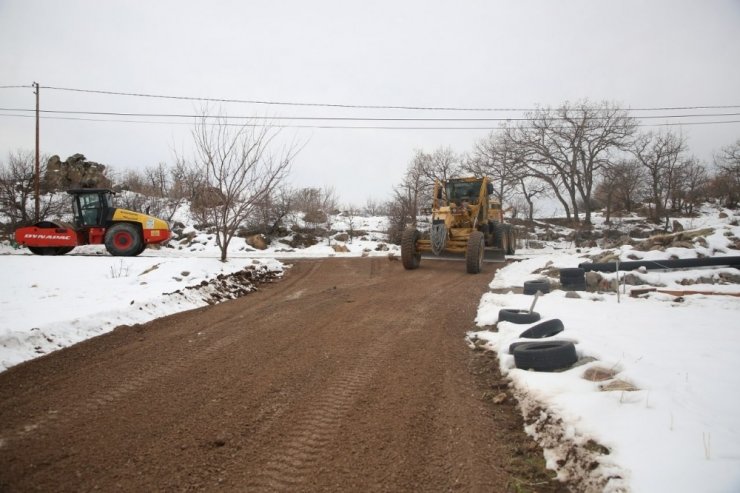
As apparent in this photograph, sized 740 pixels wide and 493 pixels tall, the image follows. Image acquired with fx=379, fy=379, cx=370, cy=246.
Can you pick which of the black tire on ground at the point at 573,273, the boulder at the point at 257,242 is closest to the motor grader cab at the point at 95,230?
the boulder at the point at 257,242

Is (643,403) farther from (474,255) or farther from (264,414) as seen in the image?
(474,255)

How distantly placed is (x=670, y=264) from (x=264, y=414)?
9.37 m

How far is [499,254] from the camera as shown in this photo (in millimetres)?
14445

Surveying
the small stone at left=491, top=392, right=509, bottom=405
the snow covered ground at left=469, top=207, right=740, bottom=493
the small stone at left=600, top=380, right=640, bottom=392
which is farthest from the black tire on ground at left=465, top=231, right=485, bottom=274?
the small stone at left=600, top=380, right=640, bottom=392

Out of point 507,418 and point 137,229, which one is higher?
point 137,229

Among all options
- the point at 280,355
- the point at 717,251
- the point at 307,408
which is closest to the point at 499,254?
the point at 717,251

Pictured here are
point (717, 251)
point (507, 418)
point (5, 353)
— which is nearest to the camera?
point (507, 418)

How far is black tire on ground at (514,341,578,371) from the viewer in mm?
3740

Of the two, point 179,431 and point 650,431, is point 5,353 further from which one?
point 650,431

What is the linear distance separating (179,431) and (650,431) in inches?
130

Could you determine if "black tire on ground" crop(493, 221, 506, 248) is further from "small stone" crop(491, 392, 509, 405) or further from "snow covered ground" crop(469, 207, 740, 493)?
"small stone" crop(491, 392, 509, 405)

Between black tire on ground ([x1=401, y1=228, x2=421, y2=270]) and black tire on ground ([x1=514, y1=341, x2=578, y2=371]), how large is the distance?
26.9 feet

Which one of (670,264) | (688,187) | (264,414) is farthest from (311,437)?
(688,187)

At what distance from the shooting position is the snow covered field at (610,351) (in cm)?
225
